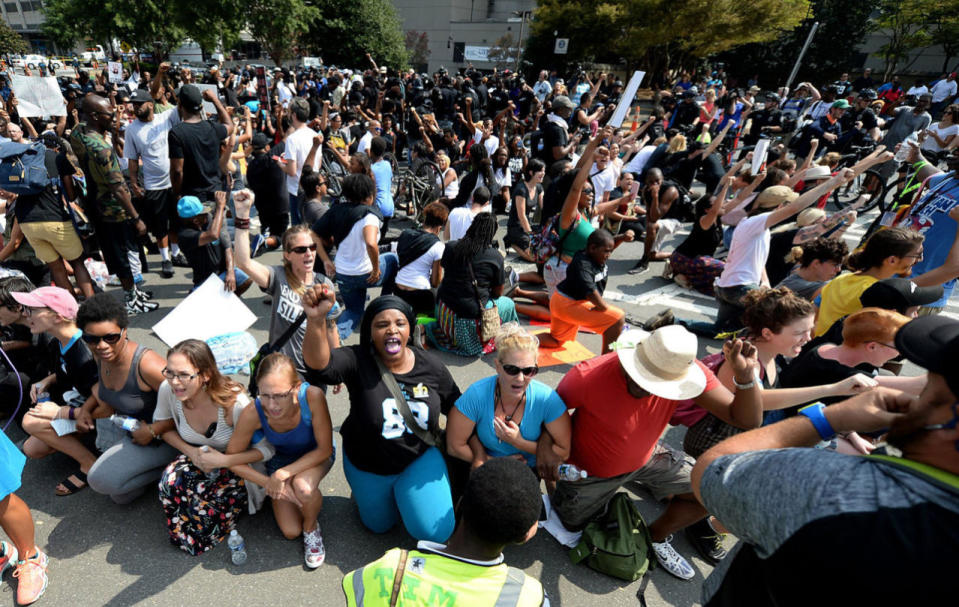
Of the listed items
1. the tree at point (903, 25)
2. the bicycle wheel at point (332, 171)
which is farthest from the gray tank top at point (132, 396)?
the tree at point (903, 25)

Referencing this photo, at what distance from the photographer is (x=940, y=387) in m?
0.95

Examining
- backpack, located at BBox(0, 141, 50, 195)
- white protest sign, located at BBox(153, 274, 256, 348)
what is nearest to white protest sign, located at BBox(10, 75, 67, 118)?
backpack, located at BBox(0, 141, 50, 195)

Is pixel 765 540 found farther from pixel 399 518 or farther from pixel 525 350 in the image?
pixel 399 518

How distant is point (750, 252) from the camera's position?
4.80 metres

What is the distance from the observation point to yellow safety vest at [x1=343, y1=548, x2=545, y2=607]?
1.57 metres

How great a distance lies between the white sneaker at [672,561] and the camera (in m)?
2.85

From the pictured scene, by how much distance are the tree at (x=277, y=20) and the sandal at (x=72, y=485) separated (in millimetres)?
32164

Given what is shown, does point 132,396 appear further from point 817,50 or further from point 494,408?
point 817,50

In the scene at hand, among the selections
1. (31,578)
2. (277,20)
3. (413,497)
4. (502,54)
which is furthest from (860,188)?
(502,54)

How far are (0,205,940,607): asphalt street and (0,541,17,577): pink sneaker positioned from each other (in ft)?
0.20

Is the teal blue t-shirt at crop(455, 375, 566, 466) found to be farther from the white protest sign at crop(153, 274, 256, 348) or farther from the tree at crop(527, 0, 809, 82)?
the tree at crop(527, 0, 809, 82)

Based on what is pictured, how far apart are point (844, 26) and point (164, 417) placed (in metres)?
44.7

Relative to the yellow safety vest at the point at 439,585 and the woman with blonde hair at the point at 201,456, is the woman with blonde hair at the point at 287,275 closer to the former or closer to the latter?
the woman with blonde hair at the point at 201,456

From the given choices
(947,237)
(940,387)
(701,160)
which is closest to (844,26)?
(701,160)
